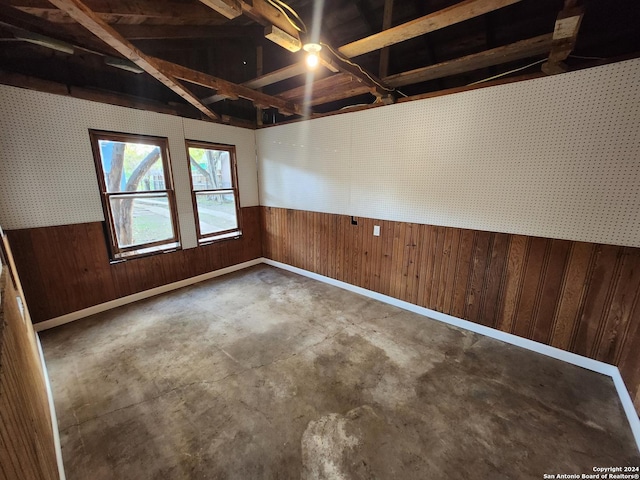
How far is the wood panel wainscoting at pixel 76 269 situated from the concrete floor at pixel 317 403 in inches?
13.1

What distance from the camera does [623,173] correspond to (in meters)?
1.99

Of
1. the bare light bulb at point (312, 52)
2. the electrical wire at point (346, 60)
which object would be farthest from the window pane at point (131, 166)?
the electrical wire at point (346, 60)

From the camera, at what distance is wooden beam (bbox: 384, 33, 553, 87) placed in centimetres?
201

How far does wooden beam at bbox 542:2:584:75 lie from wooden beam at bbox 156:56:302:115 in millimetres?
2626

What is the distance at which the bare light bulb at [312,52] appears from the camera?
1864mm

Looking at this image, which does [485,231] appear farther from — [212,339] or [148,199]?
[148,199]

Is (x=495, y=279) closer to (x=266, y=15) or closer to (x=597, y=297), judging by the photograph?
(x=597, y=297)

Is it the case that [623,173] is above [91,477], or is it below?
above

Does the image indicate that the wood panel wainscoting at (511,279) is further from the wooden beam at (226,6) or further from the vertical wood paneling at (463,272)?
the wooden beam at (226,6)

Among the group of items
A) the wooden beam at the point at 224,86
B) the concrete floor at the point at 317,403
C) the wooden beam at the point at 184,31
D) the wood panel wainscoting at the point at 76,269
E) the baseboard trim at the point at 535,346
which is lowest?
the concrete floor at the point at 317,403

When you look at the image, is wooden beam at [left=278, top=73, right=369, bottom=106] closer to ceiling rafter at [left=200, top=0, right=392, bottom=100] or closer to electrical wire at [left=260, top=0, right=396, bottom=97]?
ceiling rafter at [left=200, top=0, right=392, bottom=100]

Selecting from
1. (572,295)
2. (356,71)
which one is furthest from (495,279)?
(356,71)

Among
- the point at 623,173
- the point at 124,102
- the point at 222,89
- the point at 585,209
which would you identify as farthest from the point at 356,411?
the point at 124,102

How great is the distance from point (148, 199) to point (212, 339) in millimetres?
2018
